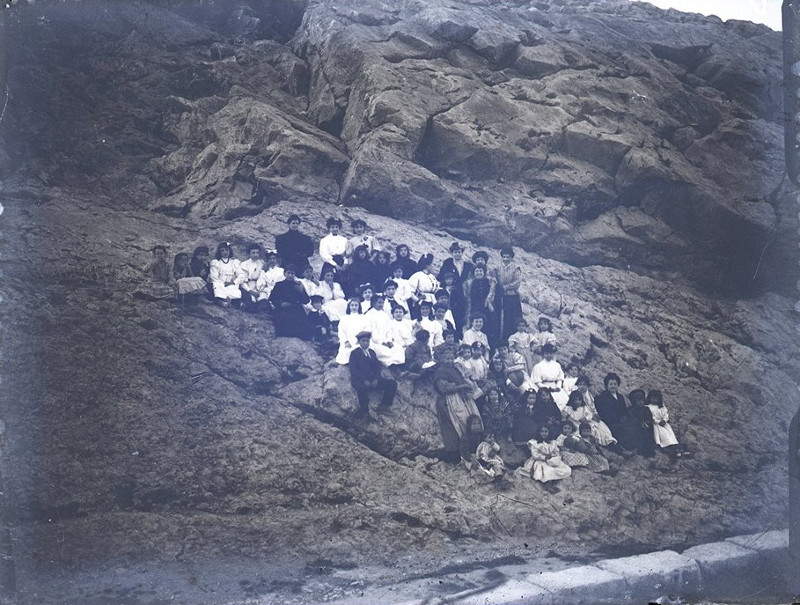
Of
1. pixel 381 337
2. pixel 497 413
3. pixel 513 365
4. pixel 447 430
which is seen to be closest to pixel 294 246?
pixel 381 337

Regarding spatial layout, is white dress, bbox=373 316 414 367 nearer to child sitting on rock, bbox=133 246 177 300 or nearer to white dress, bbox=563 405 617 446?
white dress, bbox=563 405 617 446

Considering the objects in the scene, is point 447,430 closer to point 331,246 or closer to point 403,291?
point 403,291

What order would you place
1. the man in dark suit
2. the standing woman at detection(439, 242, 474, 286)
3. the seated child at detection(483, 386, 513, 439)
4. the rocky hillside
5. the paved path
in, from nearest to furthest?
the paved path
the rocky hillside
the man in dark suit
the seated child at detection(483, 386, 513, 439)
the standing woman at detection(439, 242, 474, 286)

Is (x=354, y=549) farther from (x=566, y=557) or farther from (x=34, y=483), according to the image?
(x=34, y=483)

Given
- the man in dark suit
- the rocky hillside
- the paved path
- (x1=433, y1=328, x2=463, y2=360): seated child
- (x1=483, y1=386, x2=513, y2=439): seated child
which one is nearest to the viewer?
the paved path

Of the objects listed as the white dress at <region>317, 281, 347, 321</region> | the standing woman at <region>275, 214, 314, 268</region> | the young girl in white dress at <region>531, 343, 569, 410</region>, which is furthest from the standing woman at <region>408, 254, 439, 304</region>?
the young girl in white dress at <region>531, 343, 569, 410</region>

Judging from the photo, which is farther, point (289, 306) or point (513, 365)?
point (513, 365)
